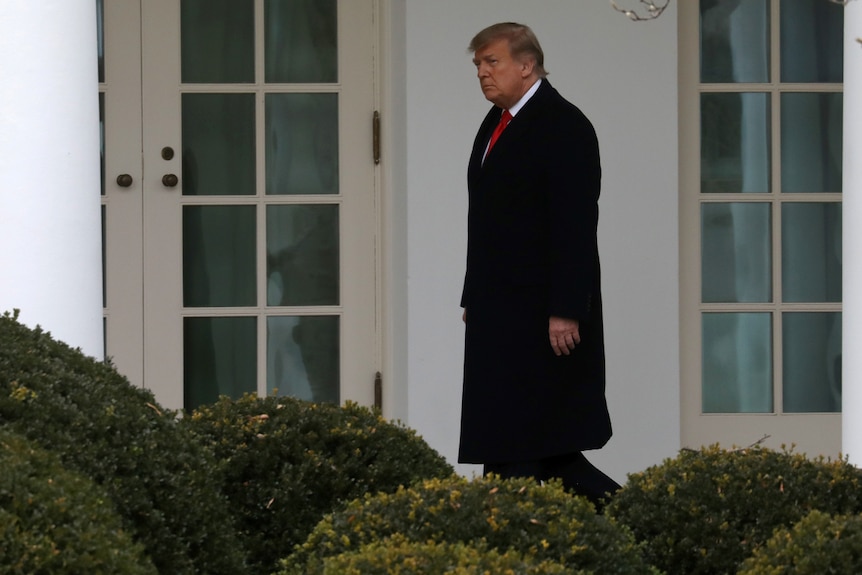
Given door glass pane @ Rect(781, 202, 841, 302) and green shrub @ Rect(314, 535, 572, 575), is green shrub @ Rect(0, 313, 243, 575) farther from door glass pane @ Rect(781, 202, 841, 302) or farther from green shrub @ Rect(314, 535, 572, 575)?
door glass pane @ Rect(781, 202, 841, 302)

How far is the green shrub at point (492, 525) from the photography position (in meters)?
2.97

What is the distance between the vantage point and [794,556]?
2.88m

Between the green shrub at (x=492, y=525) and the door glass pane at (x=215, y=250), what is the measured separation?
9.94 feet

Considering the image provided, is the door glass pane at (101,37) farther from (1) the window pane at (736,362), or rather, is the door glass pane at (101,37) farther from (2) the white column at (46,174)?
(1) the window pane at (736,362)

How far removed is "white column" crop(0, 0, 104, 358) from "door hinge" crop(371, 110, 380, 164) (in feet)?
6.58

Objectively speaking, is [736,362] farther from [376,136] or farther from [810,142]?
[376,136]

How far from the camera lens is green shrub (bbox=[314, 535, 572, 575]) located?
8.88ft

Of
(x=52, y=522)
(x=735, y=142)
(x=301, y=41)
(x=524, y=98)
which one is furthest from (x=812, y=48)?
(x=52, y=522)

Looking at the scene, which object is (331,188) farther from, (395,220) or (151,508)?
(151,508)

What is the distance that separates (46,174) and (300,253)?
6.91ft

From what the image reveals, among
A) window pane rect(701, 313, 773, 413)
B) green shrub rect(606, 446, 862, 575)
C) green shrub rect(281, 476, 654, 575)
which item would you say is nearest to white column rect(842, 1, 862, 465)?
green shrub rect(606, 446, 862, 575)

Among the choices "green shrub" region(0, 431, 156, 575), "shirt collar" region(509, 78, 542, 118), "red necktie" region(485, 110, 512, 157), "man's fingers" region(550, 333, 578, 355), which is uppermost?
"shirt collar" region(509, 78, 542, 118)

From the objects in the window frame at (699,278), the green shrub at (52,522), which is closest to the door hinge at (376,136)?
the window frame at (699,278)

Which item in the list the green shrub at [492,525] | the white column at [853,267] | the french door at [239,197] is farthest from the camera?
the french door at [239,197]
